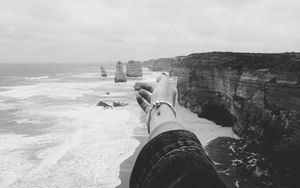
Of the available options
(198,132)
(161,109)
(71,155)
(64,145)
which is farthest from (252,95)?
(161,109)

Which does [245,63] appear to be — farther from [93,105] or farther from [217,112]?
[93,105]

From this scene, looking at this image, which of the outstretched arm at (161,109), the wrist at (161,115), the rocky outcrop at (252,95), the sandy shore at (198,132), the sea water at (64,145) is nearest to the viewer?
the outstretched arm at (161,109)

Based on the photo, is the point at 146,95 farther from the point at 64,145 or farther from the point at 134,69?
the point at 134,69

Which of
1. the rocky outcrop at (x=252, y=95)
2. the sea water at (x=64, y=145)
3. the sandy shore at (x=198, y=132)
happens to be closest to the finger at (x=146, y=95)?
the rocky outcrop at (x=252, y=95)

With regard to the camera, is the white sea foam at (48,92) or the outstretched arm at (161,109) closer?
the outstretched arm at (161,109)

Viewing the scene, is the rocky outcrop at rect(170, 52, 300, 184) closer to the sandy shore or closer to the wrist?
the sandy shore

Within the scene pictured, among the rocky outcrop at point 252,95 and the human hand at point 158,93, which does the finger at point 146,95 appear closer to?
the human hand at point 158,93

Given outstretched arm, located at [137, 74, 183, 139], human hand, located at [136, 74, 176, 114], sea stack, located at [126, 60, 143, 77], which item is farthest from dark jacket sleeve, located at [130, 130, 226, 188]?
sea stack, located at [126, 60, 143, 77]

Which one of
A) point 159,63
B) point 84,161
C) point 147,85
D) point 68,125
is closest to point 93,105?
point 68,125

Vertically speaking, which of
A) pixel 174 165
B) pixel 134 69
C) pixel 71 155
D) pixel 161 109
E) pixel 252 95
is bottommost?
pixel 71 155

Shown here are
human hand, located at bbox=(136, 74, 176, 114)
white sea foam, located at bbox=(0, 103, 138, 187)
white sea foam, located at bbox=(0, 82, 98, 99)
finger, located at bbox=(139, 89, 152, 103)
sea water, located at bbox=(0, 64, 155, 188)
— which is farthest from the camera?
white sea foam, located at bbox=(0, 82, 98, 99)
